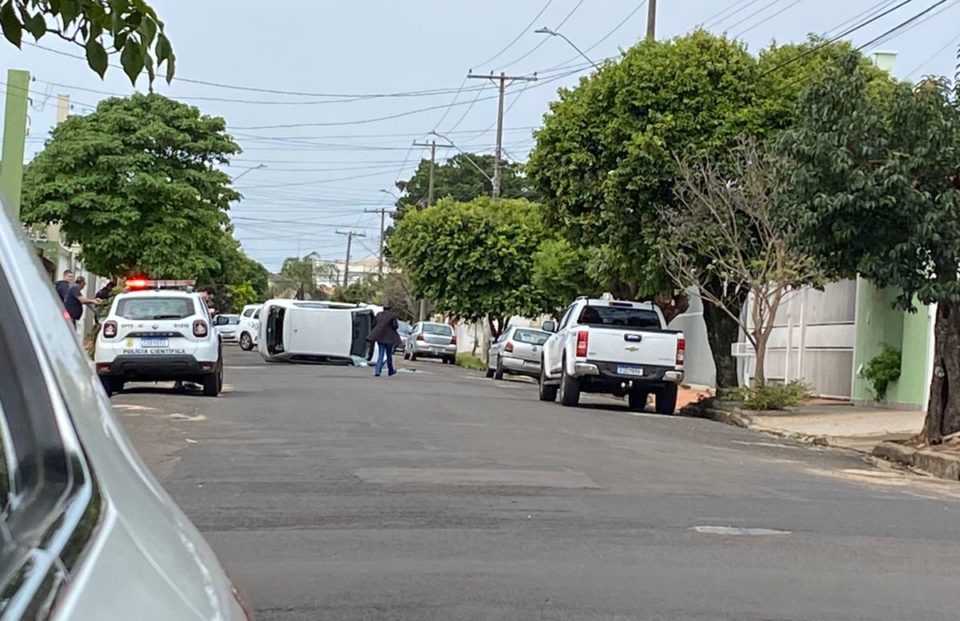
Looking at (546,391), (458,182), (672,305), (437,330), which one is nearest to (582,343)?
(546,391)

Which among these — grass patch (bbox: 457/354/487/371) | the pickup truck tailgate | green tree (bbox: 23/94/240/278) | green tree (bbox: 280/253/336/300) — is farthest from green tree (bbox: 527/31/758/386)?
green tree (bbox: 280/253/336/300)

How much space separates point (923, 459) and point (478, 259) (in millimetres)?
36845

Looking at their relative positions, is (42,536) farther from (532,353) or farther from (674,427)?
(532,353)

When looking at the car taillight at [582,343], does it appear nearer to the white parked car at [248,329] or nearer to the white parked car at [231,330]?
the white parked car at [248,329]

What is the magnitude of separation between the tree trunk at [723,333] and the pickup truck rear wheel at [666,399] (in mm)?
2303

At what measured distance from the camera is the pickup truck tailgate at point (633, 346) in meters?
20.9

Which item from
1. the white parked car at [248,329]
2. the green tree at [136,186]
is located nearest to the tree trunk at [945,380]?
the green tree at [136,186]

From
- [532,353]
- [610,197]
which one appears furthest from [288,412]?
[532,353]

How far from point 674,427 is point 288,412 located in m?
5.60

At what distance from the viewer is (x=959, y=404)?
15.0 m

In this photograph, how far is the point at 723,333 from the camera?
25438 mm

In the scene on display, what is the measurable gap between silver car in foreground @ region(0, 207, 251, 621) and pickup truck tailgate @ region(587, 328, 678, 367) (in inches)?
740

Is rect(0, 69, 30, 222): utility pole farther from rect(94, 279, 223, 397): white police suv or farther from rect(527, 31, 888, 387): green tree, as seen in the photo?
rect(527, 31, 888, 387): green tree

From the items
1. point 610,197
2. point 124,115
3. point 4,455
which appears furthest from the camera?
point 124,115
